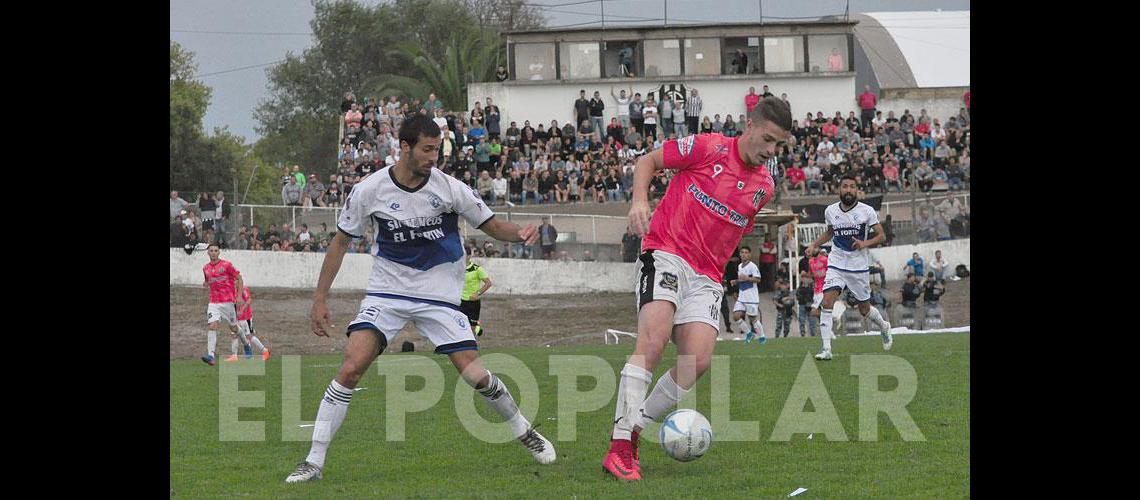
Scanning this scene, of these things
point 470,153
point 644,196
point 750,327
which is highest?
point 470,153

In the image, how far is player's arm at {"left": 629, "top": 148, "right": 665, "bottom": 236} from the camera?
→ 7906 millimetres

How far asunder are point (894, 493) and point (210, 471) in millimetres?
4714

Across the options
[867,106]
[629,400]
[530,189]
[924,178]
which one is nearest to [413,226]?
[629,400]

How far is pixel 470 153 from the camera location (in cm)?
4191

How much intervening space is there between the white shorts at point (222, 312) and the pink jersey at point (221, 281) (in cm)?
7

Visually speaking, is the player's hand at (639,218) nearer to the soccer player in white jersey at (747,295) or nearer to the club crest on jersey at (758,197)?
the club crest on jersey at (758,197)

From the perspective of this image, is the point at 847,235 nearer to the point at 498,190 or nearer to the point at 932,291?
the point at 932,291

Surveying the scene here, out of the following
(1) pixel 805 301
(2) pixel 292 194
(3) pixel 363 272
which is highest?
(2) pixel 292 194

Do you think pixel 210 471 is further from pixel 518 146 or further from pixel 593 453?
pixel 518 146

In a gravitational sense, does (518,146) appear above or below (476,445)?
above

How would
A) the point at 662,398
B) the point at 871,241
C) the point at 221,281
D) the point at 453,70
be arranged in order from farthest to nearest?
the point at 453,70 → the point at 221,281 → the point at 871,241 → the point at 662,398

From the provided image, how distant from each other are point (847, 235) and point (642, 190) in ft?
35.5

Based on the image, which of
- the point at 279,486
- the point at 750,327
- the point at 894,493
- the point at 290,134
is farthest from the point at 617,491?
the point at 290,134

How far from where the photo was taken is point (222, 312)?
23.4 meters
